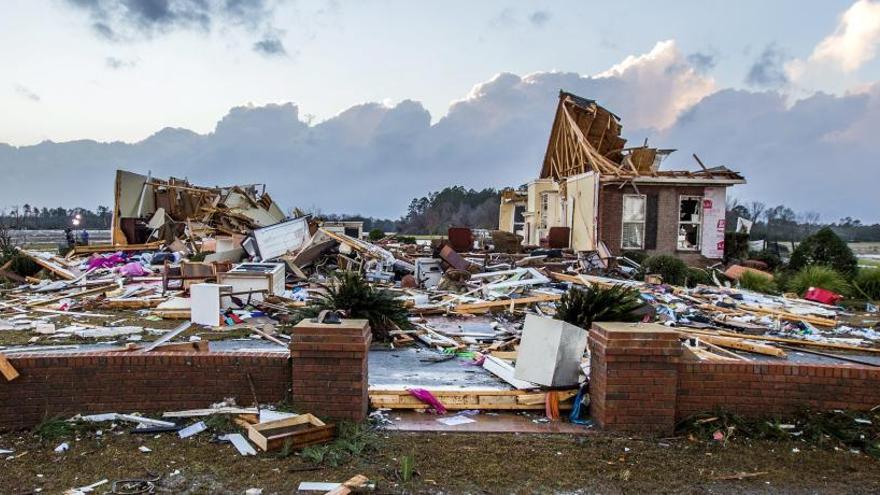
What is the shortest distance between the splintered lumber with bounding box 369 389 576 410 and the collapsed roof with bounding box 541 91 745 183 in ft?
47.4

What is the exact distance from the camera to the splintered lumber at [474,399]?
18.2 ft

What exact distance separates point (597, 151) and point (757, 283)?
28.6 ft

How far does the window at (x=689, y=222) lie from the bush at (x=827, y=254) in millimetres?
3335

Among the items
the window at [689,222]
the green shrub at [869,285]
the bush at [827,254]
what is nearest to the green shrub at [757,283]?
the bush at [827,254]

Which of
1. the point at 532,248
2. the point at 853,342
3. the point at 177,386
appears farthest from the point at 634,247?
the point at 177,386

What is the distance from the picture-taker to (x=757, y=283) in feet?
50.8

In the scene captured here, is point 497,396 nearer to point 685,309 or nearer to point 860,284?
point 685,309

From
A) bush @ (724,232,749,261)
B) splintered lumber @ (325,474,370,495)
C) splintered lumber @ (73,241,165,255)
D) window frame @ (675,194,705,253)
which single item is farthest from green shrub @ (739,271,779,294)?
splintered lumber @ (73,241,165,255)

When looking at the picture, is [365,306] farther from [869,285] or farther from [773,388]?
[869,285]

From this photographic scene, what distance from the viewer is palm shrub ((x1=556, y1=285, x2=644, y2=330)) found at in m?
Answer: 6.97

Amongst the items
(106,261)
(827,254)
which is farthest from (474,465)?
(106,261)

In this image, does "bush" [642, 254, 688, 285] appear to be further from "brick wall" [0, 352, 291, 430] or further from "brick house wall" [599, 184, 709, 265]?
"brick wall" [0, 352, 291, 430]

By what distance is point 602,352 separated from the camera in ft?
16.5

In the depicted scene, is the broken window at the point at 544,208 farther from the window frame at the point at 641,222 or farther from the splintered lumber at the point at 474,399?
the splintered lumber at the point at 474,399
